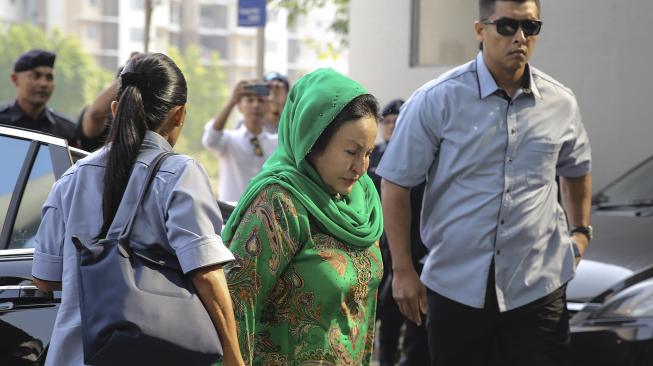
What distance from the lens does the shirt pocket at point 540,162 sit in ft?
13.2

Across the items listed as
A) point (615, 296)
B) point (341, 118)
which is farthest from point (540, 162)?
point (615, 296)

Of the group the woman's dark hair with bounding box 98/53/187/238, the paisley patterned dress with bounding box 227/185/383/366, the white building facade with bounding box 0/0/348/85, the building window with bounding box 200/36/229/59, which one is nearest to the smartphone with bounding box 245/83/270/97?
the paisley patterned dress with bounding box 227/185/383/366

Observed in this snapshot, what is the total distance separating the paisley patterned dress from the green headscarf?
0.03 meters

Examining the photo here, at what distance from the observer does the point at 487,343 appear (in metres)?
4.07

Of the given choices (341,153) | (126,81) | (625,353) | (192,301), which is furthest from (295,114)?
(625,353)

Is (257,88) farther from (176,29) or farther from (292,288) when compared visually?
(176,29)

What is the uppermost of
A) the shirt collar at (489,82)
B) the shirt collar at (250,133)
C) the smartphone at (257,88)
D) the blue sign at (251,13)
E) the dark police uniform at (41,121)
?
the blue sign at (251,13)

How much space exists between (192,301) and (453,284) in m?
1.56

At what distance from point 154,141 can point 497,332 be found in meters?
1.74

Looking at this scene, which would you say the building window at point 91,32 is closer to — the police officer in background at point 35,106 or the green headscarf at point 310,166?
the police officer in background at point 35,106

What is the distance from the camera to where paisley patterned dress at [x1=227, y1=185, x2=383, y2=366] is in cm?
298

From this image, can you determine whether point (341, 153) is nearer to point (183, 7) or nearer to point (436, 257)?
point (436, 257)

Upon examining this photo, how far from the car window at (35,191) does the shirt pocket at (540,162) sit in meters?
1.70

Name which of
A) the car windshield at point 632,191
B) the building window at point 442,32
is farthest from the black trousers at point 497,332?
the building window at point 442,32
